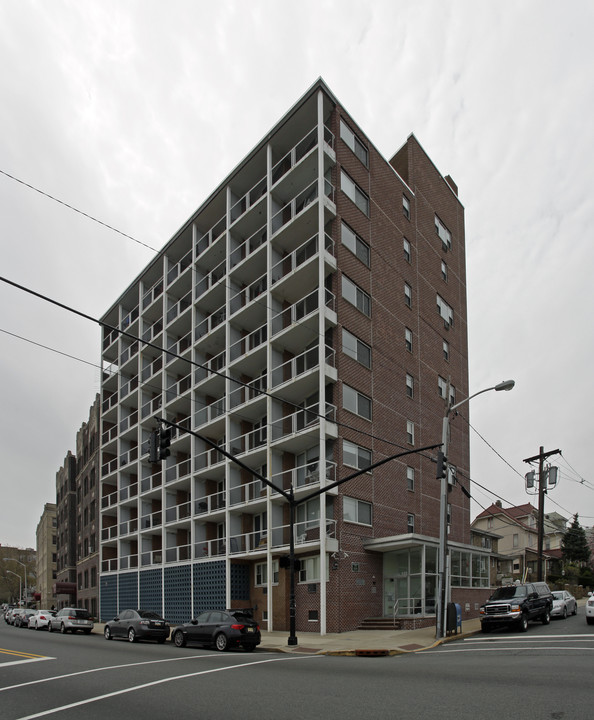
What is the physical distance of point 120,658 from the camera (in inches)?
691

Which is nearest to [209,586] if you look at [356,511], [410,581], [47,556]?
Result: [356,511]

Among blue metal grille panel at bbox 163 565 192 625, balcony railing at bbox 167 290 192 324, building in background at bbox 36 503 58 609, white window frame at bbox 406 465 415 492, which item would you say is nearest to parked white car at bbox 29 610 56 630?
blue metal grille panel at bbox 163 565 192 625

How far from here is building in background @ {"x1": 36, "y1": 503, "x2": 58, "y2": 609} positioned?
93000mm

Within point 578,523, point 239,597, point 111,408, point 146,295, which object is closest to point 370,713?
point 239,597

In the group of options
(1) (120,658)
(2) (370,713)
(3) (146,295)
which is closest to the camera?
(2) (370,713)

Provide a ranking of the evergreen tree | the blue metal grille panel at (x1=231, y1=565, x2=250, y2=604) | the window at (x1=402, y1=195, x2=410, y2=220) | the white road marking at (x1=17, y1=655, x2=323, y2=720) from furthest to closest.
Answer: the evergreen tree < the window at (x1=402, y1=195, x2=410, y2=220) < the blue metal grille panel at (x1=231, y1=565, x2=250, y2=604) < the white road marking at (x1=17, y1=655, x2=323, y2=720)

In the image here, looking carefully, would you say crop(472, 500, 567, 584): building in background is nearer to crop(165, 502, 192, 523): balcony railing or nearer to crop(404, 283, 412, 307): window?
crop(165, 502, 192, 523): balcony railing

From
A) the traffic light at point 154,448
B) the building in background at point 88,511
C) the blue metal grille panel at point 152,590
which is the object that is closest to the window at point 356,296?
the traffic light at point 154,448

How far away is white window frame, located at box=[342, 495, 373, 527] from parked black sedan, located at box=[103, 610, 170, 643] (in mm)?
8692

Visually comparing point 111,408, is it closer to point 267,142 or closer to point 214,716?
point 267,142

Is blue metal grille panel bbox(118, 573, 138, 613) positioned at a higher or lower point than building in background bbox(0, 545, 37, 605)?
higher

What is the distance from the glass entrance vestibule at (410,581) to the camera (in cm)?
2828

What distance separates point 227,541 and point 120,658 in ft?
48.3

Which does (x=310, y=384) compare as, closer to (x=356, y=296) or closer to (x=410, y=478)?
(x=356, y=296)
